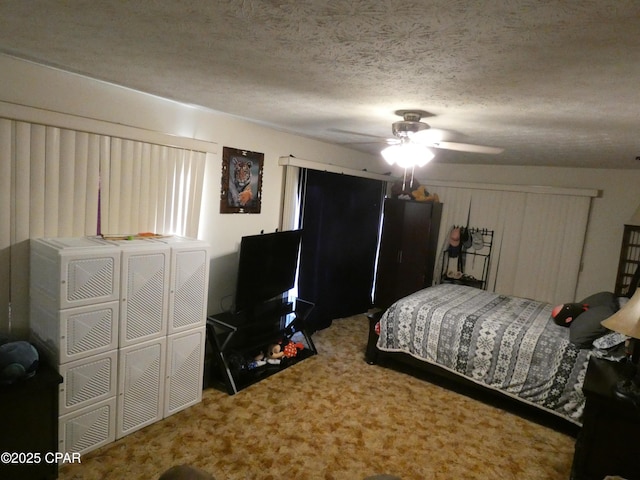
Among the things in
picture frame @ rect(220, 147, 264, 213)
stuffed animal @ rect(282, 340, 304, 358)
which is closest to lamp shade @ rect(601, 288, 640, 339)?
stuffed animal @ rect(282, 340, 304, 358)

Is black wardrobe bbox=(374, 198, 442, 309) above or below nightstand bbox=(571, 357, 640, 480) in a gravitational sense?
above

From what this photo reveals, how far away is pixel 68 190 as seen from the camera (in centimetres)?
251

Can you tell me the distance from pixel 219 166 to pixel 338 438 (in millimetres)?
2460

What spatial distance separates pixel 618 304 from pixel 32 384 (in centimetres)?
442

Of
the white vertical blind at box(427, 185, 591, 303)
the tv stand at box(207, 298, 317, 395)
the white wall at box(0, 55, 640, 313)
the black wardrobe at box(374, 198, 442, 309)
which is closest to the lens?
the white wall at box(0, 55, 640, 313)

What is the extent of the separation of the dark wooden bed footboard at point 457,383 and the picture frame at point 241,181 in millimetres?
1789

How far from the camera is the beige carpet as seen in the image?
8.02 feet

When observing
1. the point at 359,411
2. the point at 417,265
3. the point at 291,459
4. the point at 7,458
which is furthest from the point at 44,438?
the point at 417,265

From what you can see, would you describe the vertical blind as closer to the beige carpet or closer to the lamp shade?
the beige carpet

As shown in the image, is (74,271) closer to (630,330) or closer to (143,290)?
(143,290)

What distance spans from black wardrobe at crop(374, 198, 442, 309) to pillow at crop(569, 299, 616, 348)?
229cm

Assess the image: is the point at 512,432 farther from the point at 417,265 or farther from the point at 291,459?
the point at 417,265

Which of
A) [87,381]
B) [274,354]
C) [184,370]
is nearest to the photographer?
[87,381]

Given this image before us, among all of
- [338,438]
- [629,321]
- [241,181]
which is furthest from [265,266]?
[629,321]
